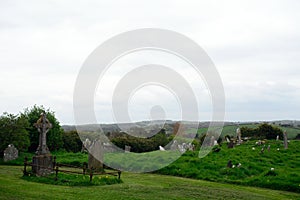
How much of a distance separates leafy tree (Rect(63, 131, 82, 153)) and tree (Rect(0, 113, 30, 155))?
40.5 ft

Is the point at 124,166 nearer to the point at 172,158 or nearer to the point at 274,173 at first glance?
the point at 172,158

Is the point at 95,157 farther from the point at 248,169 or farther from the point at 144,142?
the point at 144,142

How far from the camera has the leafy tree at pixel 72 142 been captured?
4347 cm

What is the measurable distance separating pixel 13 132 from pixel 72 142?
1432cm

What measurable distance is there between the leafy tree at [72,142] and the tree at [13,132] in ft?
40.5

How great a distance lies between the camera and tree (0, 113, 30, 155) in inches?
1153

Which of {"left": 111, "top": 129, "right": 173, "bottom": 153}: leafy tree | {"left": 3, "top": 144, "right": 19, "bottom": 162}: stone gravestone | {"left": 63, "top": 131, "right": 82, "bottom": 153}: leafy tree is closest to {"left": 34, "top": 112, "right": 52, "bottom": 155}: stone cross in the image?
{"left": 3, "top": 144, "right": 19, "bottom": 162}: stone gravestone

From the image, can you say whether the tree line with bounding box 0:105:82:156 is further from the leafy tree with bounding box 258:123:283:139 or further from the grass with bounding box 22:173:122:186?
the leafy tree with bounding box 258:123:283:139

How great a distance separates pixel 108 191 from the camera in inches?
567

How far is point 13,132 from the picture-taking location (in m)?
30.0

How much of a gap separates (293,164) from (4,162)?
2053 centimetres

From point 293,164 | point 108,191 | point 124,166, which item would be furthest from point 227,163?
point 108,191

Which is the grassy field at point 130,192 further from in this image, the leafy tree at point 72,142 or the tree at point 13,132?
the leafy tree at point 72,142

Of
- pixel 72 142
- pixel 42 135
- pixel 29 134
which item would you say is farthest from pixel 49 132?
pixel 42 135
